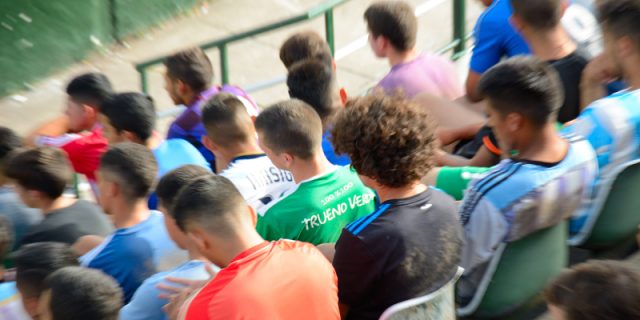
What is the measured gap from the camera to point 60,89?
35.7 ft

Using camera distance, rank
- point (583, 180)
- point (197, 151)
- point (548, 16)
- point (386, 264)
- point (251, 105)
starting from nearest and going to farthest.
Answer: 1. point (386, 264)
2. point (583, 180)
3. point (548, 16)
4. point (197, 151)
5. point (251, 105)

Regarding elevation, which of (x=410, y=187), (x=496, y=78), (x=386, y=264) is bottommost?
(x=386, y=264)

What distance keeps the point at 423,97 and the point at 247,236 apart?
2024 mm

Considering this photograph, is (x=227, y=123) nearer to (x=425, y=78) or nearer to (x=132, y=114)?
(x=132, y=114)

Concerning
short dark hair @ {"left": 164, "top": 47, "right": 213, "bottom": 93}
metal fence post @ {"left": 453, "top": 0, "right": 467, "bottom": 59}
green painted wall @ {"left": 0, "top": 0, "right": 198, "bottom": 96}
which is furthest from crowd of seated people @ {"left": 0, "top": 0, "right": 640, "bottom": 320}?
green painted wall @ {"left": 0, "top": 0, "right": 198, "bottom": 96}

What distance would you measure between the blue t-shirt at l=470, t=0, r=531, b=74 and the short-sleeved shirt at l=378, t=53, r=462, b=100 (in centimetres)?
17

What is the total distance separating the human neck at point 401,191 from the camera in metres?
3.36

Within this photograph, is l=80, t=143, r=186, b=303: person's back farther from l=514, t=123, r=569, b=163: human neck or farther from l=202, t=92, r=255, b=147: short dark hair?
l=514, t=123, r=569, b=163: human neck

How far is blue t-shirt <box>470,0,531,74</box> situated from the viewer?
5332 millimetres

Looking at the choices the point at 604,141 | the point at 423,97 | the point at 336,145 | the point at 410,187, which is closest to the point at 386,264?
the point at 410,187

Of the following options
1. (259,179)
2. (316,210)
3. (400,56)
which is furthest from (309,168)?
(400,56)

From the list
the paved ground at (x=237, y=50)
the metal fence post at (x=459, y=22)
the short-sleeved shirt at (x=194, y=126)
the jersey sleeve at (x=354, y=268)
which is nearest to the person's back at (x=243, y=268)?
the jersey sleeve at (x=354, y=268)

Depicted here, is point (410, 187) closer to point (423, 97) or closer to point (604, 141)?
point (604, 141)

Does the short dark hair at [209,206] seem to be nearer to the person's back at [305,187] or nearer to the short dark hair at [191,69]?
the person's back at [305,187]
